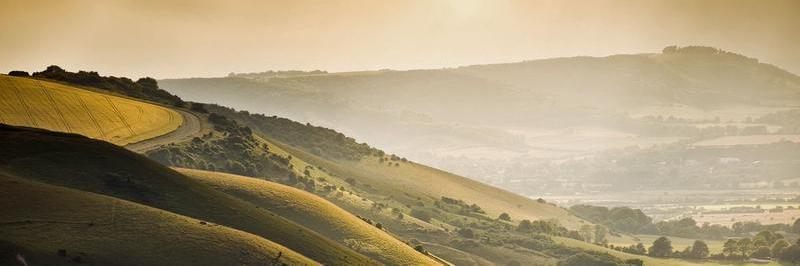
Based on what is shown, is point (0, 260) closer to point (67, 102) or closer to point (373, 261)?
point (373, 261)

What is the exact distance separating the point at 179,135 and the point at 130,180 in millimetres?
75632

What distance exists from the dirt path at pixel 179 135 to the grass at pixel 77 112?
0.91 m

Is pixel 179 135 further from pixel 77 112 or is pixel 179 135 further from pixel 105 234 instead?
pixel 105 234

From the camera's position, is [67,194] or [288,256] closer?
[67,194]

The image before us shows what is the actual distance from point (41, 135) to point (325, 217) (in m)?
38.7

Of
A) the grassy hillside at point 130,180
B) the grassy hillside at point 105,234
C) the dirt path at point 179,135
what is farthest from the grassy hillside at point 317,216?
the grassy hillside at point 105,234

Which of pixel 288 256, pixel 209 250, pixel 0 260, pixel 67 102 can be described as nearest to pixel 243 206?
pixel 288 256

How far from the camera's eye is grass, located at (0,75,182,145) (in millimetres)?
153625

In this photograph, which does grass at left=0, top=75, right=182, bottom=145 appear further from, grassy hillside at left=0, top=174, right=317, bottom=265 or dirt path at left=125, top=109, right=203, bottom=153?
grassy hillside at left=0, top=174, right=317, bottom=265

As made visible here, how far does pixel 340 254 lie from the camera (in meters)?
112

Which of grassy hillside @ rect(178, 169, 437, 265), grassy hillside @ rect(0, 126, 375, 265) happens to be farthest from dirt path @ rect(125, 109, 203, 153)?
grassy hillside @ rect(0, 126, 375, 265)

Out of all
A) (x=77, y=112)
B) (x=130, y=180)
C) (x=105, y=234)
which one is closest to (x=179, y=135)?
(x=77, y=112)

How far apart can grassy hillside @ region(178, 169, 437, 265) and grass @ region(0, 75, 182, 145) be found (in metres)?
27.7

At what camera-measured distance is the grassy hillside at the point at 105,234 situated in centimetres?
7869
